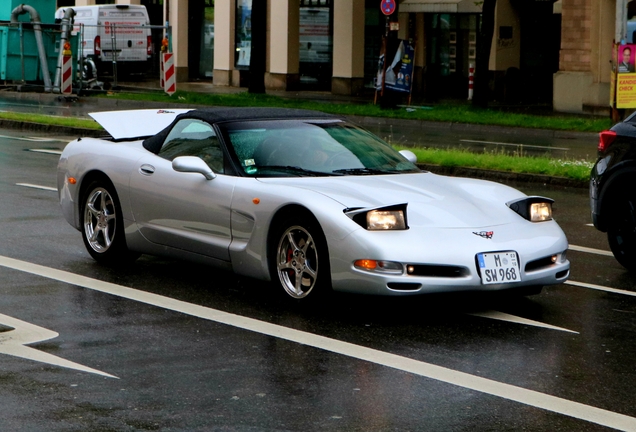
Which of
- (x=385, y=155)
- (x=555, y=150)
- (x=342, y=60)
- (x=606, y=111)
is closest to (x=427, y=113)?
(x=606, y=111)

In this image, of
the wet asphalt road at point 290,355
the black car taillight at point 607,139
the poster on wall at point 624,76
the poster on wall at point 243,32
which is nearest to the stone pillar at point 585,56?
the poster on wall at point 624,76

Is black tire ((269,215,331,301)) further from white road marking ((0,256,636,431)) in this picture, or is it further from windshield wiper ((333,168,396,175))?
windshield wiper ((333,168,396,175))

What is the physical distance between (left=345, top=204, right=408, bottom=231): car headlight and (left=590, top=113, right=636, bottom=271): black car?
2830mm

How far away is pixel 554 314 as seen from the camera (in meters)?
7.67

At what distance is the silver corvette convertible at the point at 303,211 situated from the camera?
7273mm

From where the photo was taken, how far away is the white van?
133ft

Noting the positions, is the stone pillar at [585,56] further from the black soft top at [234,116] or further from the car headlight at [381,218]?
the car headlight at [381,218]

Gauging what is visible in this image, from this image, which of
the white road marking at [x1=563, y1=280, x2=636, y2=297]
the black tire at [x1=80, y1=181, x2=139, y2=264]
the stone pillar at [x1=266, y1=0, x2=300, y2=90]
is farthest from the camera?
the stone pillar at [x1=266, y1=0, x2=300, y2=90]

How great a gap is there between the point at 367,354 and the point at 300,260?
130cm

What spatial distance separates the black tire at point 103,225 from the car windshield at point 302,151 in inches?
48.7

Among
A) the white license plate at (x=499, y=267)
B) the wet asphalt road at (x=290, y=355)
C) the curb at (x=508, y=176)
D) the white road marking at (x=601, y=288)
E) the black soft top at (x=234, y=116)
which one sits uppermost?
the black soft top at (x=234, y=116)

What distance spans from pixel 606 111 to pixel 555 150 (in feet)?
30.9

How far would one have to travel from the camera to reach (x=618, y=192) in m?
9.66

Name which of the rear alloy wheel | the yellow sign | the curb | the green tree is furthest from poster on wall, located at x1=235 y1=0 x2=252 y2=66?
the rear alloy wheel
